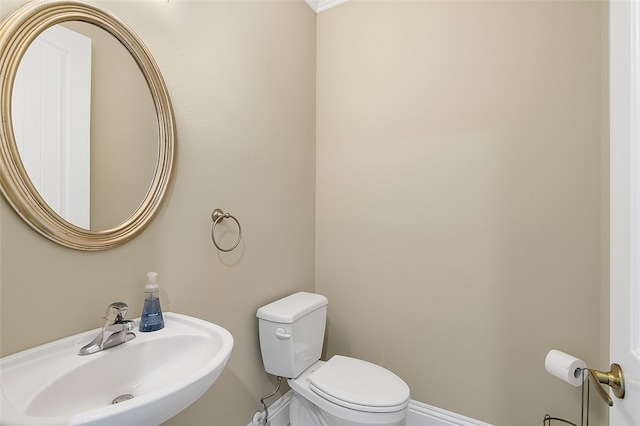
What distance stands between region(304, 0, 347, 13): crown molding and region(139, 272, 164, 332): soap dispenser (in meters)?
1.88

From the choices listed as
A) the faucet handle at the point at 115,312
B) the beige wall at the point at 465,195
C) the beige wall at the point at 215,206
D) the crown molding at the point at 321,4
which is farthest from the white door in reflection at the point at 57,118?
the crown molding at the point at 321,4

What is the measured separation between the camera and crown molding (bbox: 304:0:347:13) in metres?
1.96

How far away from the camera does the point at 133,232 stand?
1.05 meters

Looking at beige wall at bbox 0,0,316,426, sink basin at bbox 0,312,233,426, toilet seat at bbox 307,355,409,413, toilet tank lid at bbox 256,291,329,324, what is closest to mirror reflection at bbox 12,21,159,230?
beige wall at bbox 0,0,316,426

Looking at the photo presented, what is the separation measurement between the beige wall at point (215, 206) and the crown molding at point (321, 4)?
73 mm

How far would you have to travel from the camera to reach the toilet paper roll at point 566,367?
3.95ft

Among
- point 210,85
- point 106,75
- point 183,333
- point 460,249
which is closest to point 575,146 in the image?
point 460,249

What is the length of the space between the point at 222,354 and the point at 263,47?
148 cm

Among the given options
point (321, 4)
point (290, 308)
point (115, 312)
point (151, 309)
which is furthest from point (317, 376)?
point (321, 4)

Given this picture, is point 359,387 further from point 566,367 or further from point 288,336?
point 566,367

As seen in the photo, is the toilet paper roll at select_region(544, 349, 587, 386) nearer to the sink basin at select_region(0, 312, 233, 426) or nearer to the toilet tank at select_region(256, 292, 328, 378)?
the toilet tank at select_region(256, 292, 328, 378)

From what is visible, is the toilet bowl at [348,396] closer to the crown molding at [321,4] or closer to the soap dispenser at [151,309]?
the soap dispenser at [151,309]

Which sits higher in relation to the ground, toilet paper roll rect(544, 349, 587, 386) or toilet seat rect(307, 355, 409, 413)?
toilet paper roll rect(544, 349, 587, 386)

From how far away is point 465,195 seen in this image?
1572 mm
